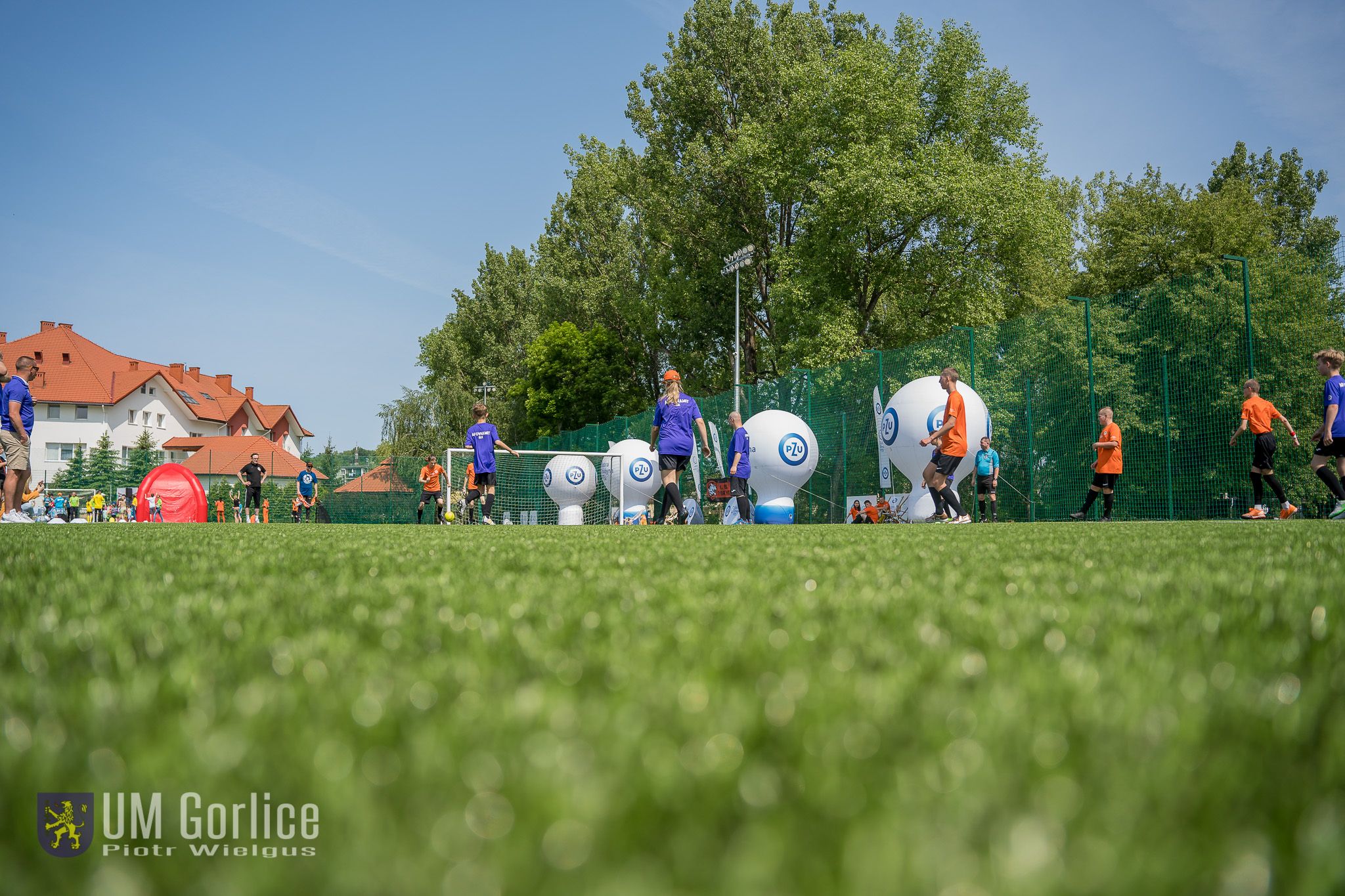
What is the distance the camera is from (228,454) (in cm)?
6969

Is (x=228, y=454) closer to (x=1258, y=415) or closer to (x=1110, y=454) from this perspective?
(x=1110, y=454)

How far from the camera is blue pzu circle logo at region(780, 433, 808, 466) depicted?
837 inches

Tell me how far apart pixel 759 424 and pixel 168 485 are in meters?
17.1

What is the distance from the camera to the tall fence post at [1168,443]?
15398 mm

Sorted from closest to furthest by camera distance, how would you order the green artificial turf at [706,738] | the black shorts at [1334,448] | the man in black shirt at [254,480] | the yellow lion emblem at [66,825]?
the green artificial turf at [706,738], the yellow lion emblem at [66,825], the black shorts at [1334,448], the man in black shirt at [254,480]

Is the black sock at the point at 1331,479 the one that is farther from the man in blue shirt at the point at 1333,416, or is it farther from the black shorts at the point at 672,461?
the black shorts at the point at 672,461

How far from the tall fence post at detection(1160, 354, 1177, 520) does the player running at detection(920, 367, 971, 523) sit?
18.4 feet

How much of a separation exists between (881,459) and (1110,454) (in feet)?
21.6

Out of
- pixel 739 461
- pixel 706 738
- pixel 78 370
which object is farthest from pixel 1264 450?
pixel 78 370

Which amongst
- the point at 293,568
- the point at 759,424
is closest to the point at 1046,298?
the point at 759,424

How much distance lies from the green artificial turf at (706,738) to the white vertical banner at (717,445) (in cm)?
Answer: 2274

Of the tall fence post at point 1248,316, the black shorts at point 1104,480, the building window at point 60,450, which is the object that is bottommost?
the black shorts at point 1104,480

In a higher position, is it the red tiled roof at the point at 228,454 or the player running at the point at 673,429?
the red tiled roof at the point at 228,454

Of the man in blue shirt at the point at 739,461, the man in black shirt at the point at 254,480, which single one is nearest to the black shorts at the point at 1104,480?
the man in blue shirt at the point at 739,461
